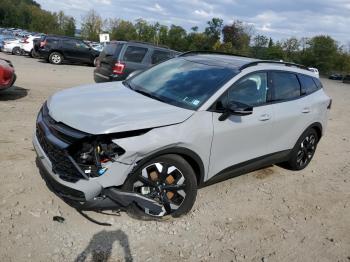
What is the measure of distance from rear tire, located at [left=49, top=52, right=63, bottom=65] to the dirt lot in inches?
658

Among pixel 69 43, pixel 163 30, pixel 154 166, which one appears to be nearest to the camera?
pixel 154 166

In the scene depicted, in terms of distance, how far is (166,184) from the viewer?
4.03m

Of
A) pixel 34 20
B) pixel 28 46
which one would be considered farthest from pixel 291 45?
pixel 28 46

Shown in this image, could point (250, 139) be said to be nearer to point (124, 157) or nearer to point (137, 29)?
point (124, 157)

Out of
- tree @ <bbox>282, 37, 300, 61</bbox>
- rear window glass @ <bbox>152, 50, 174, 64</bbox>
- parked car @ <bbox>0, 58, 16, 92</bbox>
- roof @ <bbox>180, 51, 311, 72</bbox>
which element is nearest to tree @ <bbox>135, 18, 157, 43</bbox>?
tree @ <bbox>282, 37, 300, 61</bbox>

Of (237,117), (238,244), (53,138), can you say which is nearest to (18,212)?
(53,138)

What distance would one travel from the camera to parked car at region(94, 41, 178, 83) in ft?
34.6

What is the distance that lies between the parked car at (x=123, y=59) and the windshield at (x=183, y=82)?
5.29m

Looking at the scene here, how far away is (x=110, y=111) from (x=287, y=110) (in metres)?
2.72

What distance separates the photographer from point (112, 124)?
3576 millimetres

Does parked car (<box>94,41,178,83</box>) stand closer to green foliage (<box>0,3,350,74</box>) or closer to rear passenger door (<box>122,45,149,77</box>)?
rear passenger door (<box>122,45,149,77</box>)

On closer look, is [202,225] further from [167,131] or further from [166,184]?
[167,131]

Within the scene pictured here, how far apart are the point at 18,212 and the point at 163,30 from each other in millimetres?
66086

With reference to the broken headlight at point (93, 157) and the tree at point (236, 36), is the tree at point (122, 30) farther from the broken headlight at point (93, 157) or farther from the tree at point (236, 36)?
the broken headlight at point (93, 157)
